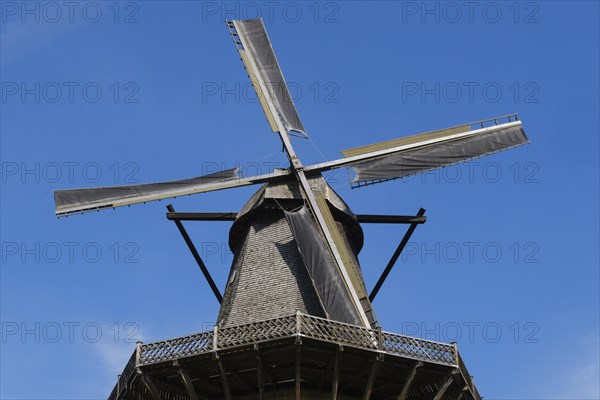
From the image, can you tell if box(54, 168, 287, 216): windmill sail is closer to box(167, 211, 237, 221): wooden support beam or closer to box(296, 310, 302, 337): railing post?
box(167, 211, 237, 221): wooden support beam

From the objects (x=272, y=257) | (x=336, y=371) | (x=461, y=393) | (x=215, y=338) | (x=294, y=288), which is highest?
(x=272, y=257)

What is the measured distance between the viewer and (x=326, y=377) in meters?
23.3

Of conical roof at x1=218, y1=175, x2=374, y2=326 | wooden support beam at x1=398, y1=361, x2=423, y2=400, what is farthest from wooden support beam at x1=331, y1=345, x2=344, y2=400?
conical roof at x1=218, y1=175, x2=374, y2=326

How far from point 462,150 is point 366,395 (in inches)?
347

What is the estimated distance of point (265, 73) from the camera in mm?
30719

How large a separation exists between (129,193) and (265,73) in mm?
5727

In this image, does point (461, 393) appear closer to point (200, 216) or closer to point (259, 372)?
point (259, 372)

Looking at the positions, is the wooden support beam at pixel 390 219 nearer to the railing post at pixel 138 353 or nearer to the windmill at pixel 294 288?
the windmill at pixel 294 288

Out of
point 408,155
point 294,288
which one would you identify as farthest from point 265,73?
point 294,288

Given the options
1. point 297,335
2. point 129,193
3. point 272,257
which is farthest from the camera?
point 129,193

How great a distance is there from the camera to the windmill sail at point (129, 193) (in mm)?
27547

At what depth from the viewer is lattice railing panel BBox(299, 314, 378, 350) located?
22.2 metres

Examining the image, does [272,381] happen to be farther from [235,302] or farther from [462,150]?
[462,150]

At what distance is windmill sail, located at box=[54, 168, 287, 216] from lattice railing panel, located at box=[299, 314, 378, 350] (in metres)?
5.99
